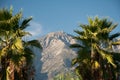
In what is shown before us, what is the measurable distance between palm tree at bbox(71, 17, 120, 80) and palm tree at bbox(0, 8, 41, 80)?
12.3 ft

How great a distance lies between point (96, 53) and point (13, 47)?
596cm

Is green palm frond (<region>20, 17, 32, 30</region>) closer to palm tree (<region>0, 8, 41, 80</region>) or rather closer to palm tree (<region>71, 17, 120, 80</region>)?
palm tree (<region>0, 8, 41, 80</region>)

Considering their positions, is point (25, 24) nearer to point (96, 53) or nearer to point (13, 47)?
point (13, 47)

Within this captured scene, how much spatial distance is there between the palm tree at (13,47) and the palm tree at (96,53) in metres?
3.75

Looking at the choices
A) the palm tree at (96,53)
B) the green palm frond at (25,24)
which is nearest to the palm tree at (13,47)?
the green palm frond at (25,24)

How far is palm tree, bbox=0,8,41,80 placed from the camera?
768 inches

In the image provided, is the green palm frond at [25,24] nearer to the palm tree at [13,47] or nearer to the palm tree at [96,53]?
the palm tree at [13,47]

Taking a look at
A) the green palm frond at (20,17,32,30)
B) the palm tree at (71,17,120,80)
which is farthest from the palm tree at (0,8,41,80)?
the palm tree at (71,17,120,80)

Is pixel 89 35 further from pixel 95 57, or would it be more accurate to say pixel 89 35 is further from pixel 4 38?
pixel 4 38

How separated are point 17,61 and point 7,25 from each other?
2.53m

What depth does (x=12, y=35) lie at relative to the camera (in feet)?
67.8

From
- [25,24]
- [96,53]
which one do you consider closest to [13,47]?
[25,24]

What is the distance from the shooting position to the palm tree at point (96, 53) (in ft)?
74.7

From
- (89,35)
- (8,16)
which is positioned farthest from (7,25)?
(89,35)
